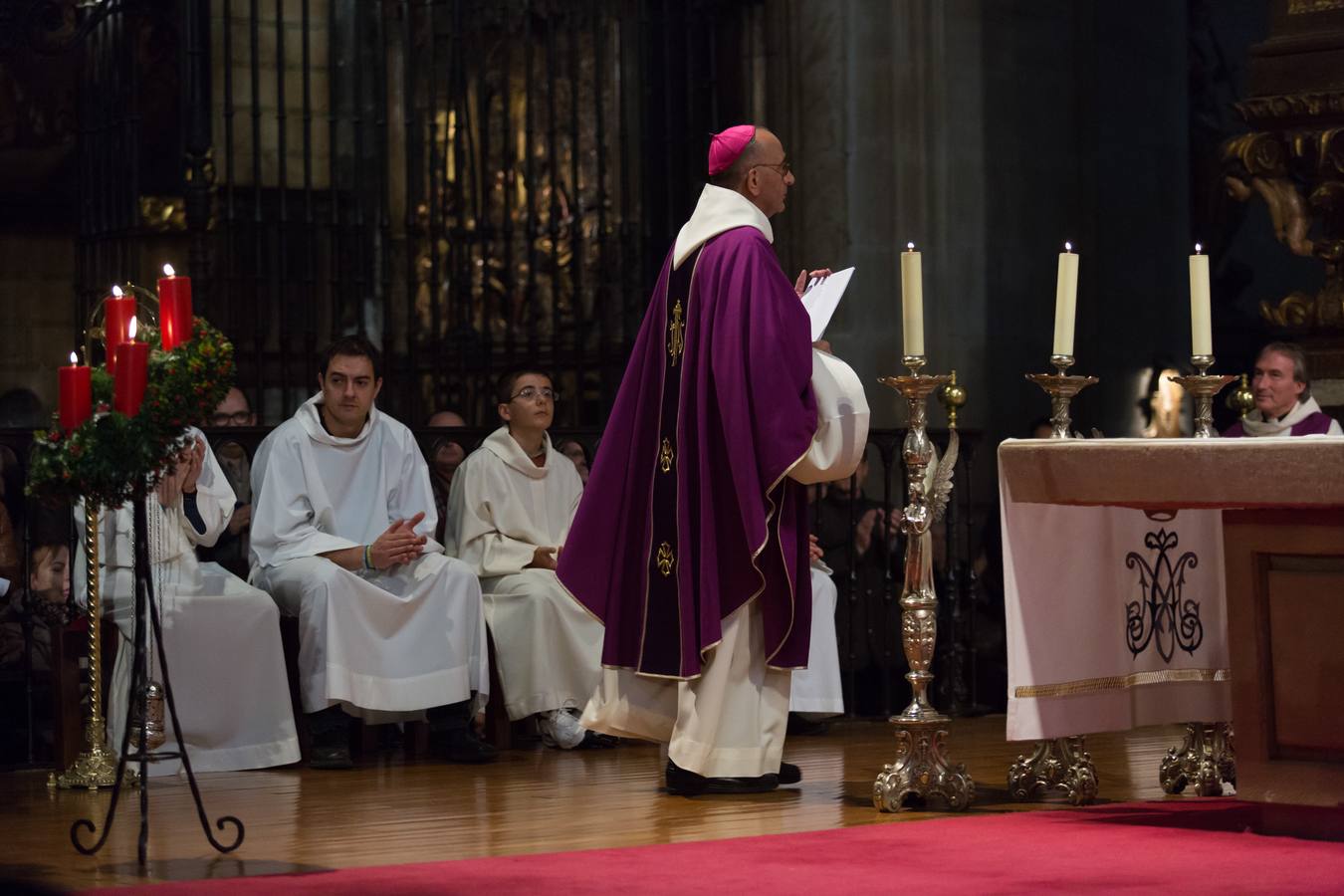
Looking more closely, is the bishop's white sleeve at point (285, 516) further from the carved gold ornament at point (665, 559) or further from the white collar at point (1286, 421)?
the white collar at point (1286, 421)

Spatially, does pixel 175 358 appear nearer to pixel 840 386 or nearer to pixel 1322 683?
pixel 840 386

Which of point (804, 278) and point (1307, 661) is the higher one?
point (804, 278)

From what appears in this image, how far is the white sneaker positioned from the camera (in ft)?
23.6

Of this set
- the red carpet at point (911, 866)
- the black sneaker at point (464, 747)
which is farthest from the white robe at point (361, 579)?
the red carpet at point (911, 866)

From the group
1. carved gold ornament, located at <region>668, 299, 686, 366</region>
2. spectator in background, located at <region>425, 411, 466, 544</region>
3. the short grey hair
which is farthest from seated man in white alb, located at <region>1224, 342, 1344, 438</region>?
spectator in background, located at <region>425, 411, 466, 544</region>

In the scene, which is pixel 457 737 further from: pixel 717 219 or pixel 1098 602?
pixel 1098 602

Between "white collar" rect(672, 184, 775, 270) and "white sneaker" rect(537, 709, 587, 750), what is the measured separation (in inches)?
79.7

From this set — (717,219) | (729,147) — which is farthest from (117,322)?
(729,147)

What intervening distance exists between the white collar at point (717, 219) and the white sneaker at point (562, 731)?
202 centimetres

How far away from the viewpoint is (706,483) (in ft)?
18.5

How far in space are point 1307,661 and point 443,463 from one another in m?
4.39

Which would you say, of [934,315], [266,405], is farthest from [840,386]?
[266,405]

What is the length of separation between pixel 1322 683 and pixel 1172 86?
6.51m

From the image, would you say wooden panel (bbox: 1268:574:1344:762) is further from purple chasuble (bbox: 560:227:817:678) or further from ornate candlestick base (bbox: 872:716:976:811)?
purple chasuble (bbox: 560:227:817:678)
